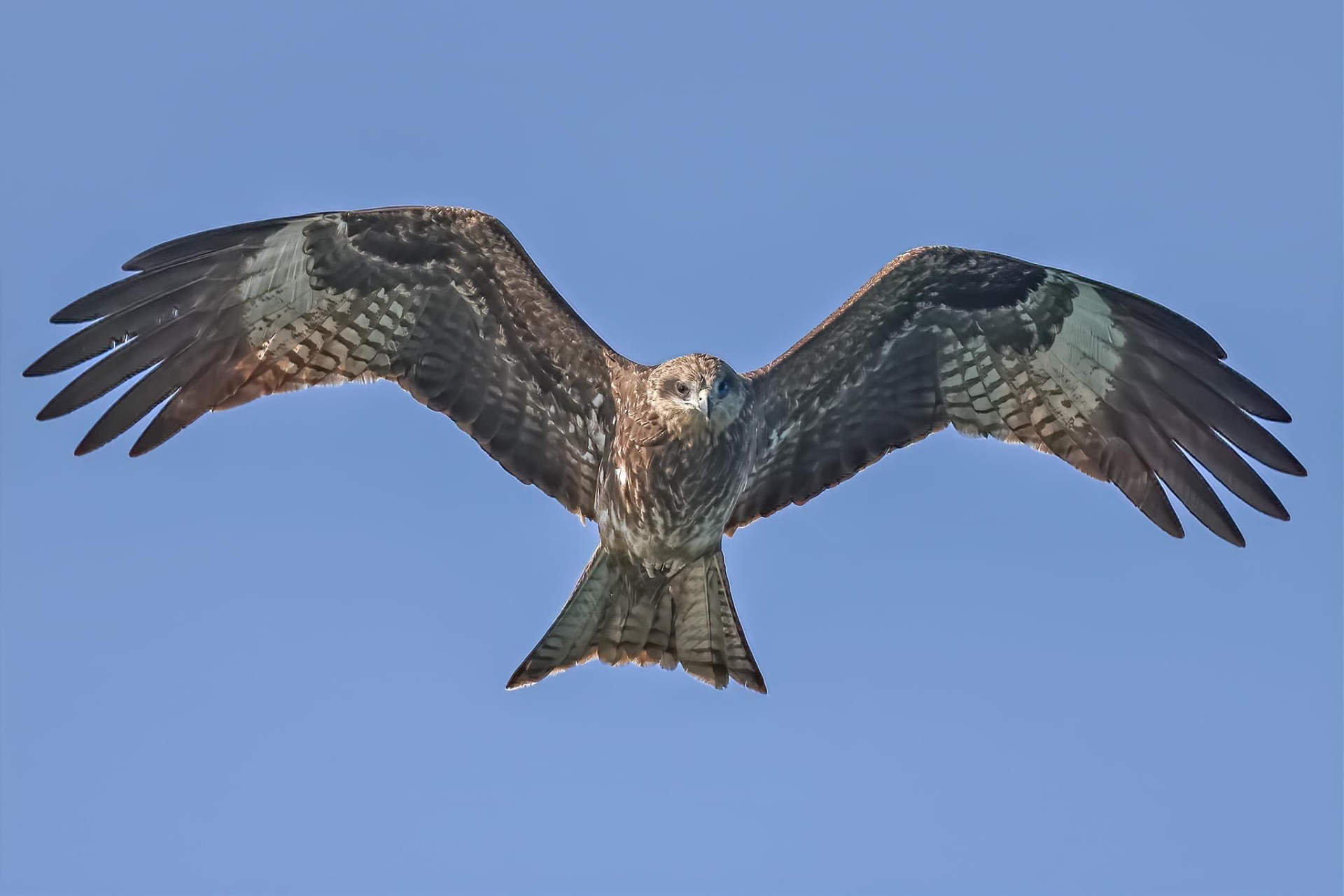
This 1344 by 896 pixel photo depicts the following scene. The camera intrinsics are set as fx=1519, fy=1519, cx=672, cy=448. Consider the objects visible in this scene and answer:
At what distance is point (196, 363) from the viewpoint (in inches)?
357

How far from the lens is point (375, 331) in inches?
371

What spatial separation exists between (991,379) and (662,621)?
260 cm

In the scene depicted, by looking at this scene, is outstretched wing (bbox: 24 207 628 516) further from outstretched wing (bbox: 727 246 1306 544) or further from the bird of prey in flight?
outstretched wing (bbox: 727 246 1306 544)

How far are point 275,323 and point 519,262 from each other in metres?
1.56

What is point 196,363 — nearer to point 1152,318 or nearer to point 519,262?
point 519,262


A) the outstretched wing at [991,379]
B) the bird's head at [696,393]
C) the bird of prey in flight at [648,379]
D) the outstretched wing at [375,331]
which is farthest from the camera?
the outstretched wing at [991,379]

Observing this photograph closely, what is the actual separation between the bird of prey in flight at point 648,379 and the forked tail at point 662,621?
1cm

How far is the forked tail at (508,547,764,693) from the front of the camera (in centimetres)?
929

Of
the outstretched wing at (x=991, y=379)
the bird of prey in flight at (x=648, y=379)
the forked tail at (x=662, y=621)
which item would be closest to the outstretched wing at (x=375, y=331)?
the bird of prey in flight at (x=648, y=379)

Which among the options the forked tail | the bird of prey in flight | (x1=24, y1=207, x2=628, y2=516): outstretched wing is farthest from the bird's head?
the forked tail

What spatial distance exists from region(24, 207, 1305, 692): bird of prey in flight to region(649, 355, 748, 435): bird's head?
0.05 meters

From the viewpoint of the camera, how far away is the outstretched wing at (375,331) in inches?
353

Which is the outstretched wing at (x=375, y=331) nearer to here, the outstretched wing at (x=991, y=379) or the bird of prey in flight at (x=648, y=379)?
the bird of prey in flight at (x=648, y=379)

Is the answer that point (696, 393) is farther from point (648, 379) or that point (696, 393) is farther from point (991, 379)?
point (991, 379)
